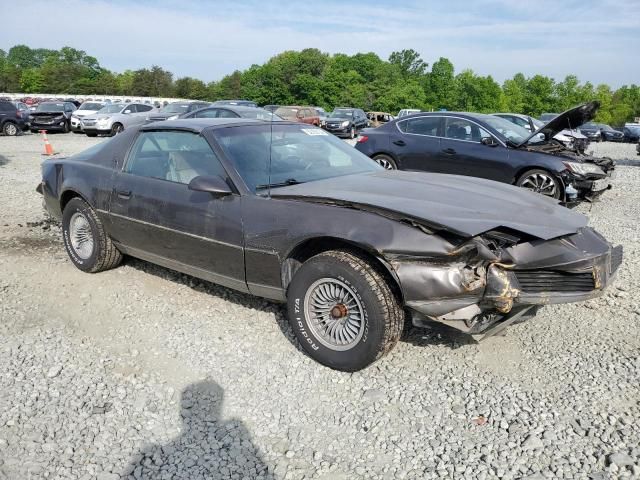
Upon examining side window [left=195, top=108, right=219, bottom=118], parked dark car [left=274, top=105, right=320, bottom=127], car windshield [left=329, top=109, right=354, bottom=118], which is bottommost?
side window [left=195, top=108, right=219, bottom=118]

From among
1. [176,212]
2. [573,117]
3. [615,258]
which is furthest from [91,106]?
[615,258]

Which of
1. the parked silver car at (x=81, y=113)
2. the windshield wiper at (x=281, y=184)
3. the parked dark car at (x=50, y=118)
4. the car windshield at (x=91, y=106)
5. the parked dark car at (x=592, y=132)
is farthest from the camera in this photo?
the parked dark car at (x=592, y=132)

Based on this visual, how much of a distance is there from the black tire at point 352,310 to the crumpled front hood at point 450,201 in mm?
396

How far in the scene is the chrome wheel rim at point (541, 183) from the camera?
25.8 feet

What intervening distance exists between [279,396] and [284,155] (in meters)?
1.87

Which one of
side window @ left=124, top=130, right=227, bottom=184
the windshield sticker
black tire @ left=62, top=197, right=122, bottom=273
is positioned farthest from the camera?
black tire @ left=62, top=197, right=122, bottom=273

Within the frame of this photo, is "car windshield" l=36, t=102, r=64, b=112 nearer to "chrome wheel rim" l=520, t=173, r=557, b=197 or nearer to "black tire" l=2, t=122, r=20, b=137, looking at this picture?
"black tire" l=2, t=122, r=20, b=137

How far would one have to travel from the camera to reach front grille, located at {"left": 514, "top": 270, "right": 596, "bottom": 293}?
9.86 ft

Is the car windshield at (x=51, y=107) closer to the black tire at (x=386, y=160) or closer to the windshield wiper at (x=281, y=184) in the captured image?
the black tire at (x=386, y=160)

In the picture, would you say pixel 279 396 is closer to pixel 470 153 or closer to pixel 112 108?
pixel 470 153

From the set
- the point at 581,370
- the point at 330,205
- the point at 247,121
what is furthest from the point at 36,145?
the point at 581,370

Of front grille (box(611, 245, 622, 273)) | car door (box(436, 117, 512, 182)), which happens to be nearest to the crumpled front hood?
front grille (box(611, 245, 622, 273))

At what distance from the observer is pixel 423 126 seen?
9.12 meters

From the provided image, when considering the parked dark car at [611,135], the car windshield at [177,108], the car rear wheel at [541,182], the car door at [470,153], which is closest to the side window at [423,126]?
the car door at [470,153]
